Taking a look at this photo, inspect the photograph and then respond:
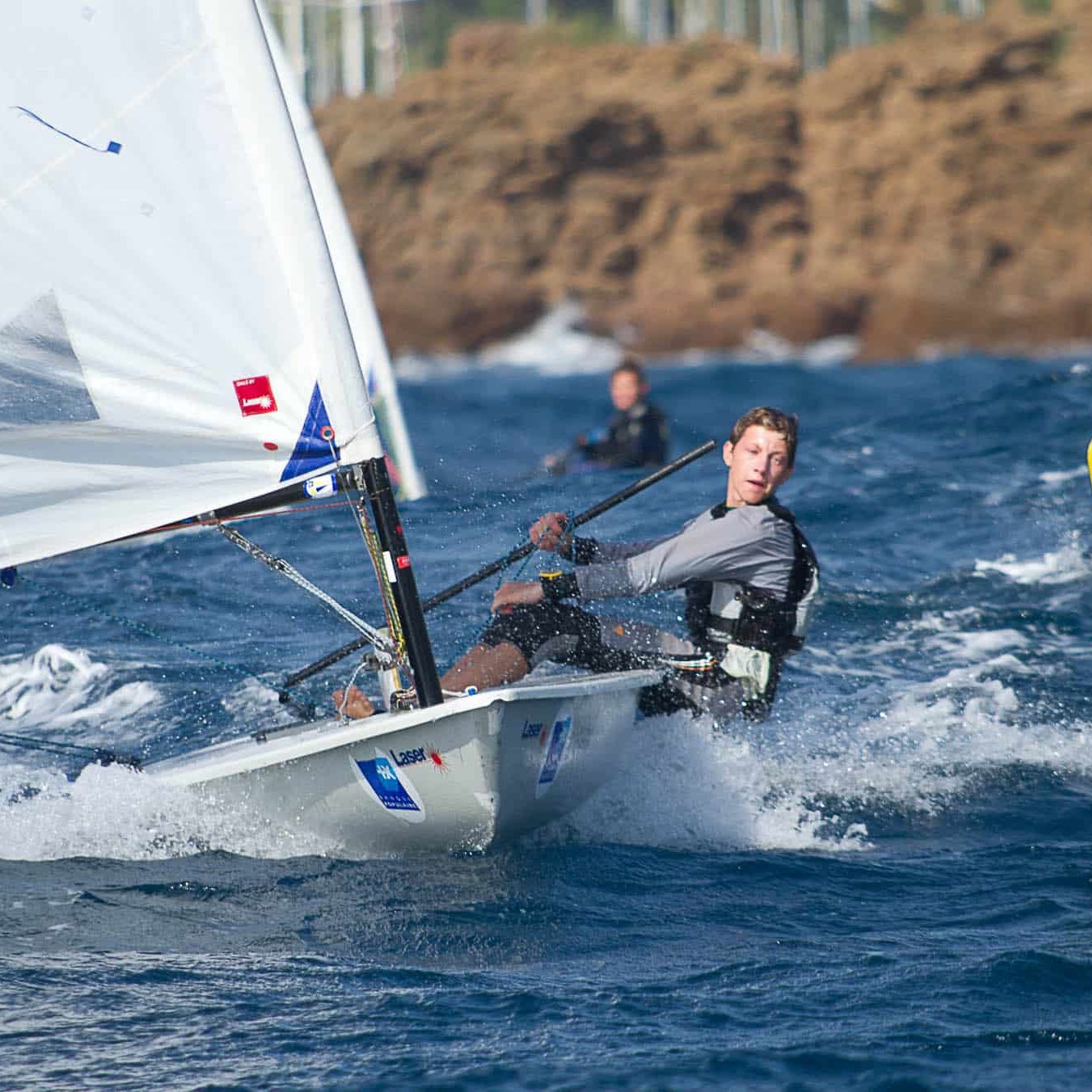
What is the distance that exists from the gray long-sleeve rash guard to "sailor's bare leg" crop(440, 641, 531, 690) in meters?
0.27

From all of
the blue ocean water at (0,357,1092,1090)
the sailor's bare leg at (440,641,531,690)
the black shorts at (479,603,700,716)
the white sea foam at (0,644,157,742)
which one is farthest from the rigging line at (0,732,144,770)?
the black shorts at (479,603,700,716)

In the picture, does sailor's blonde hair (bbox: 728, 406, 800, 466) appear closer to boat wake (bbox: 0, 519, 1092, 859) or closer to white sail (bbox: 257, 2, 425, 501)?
boat wake (bbox: 0, 519, 1092, 859)

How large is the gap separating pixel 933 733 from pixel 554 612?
1513 mm

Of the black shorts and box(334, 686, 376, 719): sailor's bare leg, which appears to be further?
the black shorts

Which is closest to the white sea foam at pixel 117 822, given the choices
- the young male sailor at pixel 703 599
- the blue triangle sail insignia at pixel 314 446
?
the young male sailor at pixel 703 599

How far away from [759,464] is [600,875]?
123 cm

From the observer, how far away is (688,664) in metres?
4.63

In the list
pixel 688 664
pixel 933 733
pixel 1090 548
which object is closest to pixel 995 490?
pixel 1090 548

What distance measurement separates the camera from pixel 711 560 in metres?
4.39

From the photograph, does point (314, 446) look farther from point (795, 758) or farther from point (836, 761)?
point (836, 761)

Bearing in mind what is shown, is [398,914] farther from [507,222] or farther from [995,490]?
[507,222]

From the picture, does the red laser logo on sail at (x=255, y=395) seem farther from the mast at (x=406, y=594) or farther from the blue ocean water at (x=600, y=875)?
the blue ocean water at (x=600, y=875)

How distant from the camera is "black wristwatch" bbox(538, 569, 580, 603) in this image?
14.3 ft

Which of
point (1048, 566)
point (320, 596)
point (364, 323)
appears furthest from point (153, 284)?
point (364, 323)
